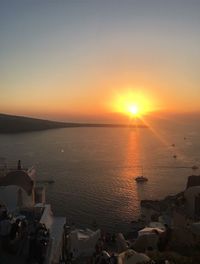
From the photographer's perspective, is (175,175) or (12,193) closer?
(12,193)

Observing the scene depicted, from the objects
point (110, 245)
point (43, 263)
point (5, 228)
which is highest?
point (5, 228)

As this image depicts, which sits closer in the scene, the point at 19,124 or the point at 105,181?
the point at 105,181

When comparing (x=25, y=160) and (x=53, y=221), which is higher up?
(x=25, y=160)

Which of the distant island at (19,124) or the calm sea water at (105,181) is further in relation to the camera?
the distant island at (19,124)

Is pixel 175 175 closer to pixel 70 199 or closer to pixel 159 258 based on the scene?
pixel 70 199

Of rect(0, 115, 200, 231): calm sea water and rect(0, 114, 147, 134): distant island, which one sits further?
rect(0, 114, 147, 134): distant island

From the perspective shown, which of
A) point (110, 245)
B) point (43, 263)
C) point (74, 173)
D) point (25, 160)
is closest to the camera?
point (43, 263)

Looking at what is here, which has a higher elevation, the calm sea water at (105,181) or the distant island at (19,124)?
A: the distant island at (19,124)

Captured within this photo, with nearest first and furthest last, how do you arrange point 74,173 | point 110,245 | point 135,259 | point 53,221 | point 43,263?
1. point 43,263
2. point 135,259
3. point 53,221
4. point 110,245
5. point 74,173

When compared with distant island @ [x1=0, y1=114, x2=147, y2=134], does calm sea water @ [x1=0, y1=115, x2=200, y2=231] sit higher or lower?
lower

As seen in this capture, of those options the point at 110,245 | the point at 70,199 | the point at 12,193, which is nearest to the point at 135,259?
the point at 12,193
